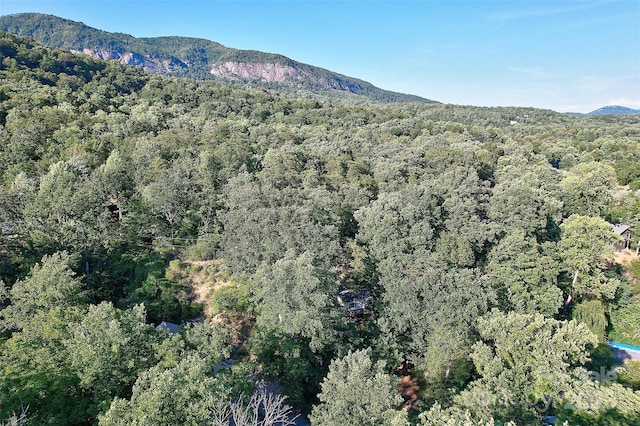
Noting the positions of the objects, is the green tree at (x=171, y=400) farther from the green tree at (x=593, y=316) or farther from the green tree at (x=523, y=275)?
the green tree at (x=593, y=316)

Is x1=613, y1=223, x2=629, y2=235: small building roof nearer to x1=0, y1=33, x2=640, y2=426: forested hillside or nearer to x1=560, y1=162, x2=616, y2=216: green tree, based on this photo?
x1=0, y1=33, x2=640, y2=426: forested hillside

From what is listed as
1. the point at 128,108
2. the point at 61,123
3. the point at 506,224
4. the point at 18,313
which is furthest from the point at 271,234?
the point at 128,108

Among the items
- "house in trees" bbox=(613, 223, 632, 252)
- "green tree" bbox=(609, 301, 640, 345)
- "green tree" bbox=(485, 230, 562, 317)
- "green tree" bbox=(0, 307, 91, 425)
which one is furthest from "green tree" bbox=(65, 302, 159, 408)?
"house in trees" bbox=(613, 223, 632, 252)

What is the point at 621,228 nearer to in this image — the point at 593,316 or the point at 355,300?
the point at 593,316

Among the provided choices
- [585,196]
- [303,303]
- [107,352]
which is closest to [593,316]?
[585,196]

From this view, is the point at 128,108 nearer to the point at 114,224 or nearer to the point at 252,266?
the point at 114,224
